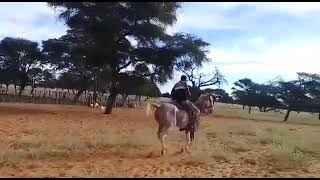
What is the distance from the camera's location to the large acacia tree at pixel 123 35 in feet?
108

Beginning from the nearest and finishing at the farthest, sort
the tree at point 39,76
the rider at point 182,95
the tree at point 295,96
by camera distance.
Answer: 1. the rider at point 182,95
2. the tree at point 39,76
3. the tree at point 295,96

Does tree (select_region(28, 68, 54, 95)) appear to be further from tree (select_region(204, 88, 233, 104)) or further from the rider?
the rider

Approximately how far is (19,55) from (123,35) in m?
28.5

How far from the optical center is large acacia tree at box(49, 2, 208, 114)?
32.9 meters

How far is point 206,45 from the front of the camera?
155ft

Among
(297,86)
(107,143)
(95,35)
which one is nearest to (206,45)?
(95,35)

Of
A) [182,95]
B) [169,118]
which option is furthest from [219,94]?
[169,118]

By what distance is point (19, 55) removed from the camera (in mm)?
59031

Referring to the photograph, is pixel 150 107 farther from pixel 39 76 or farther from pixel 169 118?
pixel 39 76

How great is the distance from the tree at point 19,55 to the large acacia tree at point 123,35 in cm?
2485

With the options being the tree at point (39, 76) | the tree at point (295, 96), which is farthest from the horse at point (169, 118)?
the tree at point (39, 76)

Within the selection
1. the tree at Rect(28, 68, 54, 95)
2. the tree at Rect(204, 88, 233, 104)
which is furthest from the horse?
the tree at Rect(28, 68, 54, 95)

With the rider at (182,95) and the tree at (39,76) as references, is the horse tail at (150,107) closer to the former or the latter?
the rider at (182,95)

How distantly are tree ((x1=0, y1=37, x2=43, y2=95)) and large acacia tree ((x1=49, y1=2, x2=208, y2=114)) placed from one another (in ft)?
81.5
